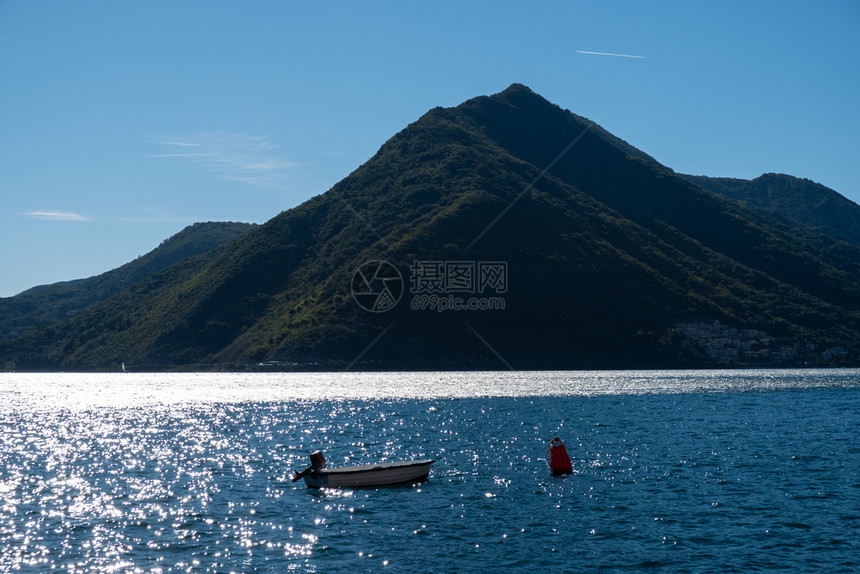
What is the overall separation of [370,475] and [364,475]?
39 cm

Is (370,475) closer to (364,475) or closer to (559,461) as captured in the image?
(364,475)

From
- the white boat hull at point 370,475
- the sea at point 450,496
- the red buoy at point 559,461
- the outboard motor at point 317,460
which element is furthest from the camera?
the red buoy at point 559,461

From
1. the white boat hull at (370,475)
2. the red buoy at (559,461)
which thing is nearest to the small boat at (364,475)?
the white boat hull at (370,475)

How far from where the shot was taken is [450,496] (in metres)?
42.6

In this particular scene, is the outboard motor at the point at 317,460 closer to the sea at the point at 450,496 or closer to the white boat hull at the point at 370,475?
the white boat hull at the point at 370,475

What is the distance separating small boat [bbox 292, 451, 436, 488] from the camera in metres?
46.2

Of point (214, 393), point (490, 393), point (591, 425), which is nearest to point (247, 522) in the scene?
A: point (591, 425)

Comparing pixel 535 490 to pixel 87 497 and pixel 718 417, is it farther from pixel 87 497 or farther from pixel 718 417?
pixel 718 417

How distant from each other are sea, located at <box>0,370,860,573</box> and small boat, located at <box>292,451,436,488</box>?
2.26 ft

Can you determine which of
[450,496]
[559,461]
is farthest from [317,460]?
[559,461]

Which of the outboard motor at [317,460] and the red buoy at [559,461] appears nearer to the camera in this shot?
the outboard motor at [317,460]

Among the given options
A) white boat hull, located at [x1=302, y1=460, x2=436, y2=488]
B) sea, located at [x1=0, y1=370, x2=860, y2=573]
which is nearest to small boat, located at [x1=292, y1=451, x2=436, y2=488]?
white boat hull, located at [x1=302, y1=460, x2=436, y2=488]

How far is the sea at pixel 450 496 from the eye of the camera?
100ft

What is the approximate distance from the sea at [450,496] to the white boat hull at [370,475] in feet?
2.24
